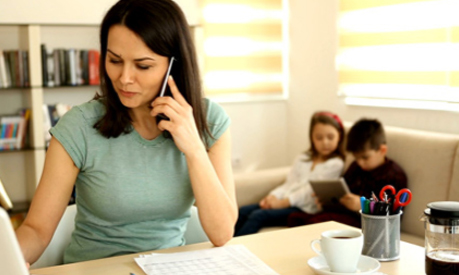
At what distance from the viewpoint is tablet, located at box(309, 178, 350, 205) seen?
3.07 metres

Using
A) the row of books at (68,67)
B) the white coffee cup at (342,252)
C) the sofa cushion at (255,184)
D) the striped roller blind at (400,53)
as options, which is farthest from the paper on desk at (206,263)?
the row of books at (68,67)

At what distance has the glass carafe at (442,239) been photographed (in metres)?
1.27

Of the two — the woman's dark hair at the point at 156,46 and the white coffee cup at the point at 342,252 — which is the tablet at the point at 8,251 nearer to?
the white coffee cup at the point at 342,252

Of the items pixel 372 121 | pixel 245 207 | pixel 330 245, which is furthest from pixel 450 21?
pixel 330 245

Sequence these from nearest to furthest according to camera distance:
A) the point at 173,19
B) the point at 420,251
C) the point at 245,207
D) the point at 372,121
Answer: the point at 420,251
the point at 173,19
the point at 372,121
the point at 245,207

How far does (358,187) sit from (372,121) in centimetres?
35

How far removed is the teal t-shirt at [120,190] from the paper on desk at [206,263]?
0.70 feet

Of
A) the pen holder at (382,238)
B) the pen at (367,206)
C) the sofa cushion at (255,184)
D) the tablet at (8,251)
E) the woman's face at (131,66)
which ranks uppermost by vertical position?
the woman's face at (131,66)

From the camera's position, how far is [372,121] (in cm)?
313

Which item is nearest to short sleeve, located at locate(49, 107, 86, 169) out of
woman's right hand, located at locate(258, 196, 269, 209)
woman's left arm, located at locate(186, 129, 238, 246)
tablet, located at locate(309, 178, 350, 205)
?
woman's left arm, located at locate(186, 129, 238, 246)

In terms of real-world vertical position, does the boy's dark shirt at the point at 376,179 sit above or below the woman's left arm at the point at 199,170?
below

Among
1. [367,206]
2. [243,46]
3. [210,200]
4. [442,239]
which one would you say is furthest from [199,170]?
[243,46]

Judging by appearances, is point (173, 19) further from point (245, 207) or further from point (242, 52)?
point (242, 52)

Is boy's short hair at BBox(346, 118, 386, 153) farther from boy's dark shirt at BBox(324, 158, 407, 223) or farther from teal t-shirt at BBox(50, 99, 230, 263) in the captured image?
teal t-shirt at BBox(50, 99, 230, 263)
